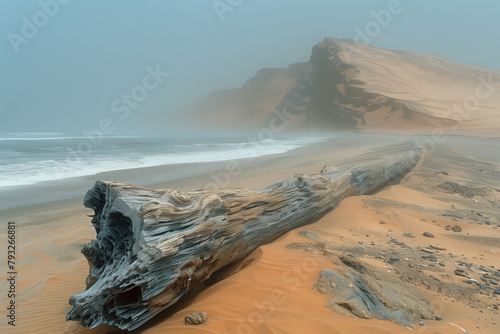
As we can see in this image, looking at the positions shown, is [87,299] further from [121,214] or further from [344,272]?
[344,272]

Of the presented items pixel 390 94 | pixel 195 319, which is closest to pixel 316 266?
pixel 195 319

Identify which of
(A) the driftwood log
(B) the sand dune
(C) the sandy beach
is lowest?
(C) the sandy beach

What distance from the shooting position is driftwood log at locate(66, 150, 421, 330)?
85.2 inches

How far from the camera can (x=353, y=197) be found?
216 inches

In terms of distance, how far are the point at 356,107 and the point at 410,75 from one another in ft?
40.3

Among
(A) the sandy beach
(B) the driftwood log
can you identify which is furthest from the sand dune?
(B) the driftwood log

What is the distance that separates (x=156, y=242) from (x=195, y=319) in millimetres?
700

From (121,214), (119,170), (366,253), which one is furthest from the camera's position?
(119,170)

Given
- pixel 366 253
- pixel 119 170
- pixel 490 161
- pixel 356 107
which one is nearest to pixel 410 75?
pixel 356 107

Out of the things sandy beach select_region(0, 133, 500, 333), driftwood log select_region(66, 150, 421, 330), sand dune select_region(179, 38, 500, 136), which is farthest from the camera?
sand dune select_region(179, 38, 500, 136)

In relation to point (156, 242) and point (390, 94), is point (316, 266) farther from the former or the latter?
point (390, 94)

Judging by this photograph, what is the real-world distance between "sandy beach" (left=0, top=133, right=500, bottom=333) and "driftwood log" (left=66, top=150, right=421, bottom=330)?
0.25 m

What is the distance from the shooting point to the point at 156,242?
223 centimetres

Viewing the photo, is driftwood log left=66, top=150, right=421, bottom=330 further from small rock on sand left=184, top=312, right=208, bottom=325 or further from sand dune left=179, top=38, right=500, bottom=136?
sand dune left=179, top=38, right=500, bottom=136
